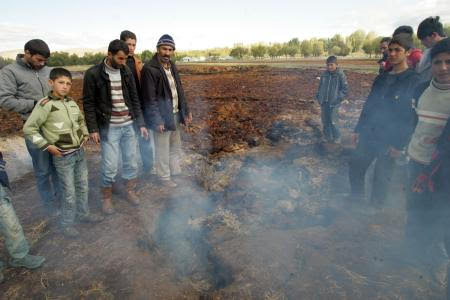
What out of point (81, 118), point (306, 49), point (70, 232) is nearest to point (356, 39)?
point (306, 49)

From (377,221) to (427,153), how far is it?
1.27 meters

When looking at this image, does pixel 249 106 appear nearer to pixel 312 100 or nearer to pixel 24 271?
pixel 312 100

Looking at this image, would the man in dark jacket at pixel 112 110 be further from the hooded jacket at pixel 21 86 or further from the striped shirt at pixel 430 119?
the striped shirt at pixel 430 119

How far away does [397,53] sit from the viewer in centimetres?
280

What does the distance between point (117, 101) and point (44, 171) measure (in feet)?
3.63

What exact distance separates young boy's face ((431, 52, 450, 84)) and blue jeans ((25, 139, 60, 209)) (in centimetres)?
369

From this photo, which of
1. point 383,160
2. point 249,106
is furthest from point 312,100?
point 383,160

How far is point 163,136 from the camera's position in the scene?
13.1 feet

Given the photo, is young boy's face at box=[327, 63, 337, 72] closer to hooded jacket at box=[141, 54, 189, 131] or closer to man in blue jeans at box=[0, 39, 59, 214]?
hooded jacket at box=[141, 54, 189, 131]

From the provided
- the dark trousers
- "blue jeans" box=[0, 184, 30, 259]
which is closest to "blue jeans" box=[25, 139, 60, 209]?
"blue jeans" box=[0, 184, 30, 259]

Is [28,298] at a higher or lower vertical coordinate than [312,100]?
lower

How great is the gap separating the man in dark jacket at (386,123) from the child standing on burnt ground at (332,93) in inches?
98.6

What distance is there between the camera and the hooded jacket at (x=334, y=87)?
18.7 feet

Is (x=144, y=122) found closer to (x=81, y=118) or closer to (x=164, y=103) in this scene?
(x=164, y=103)
